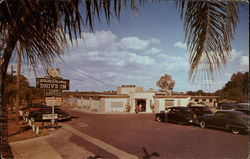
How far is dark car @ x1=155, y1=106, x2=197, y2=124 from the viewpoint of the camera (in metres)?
14.0

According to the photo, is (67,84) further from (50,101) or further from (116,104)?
(116,104)

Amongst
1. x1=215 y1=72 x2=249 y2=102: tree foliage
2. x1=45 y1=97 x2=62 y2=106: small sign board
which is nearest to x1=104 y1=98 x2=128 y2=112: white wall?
x1=45 y1=97 x2=62 y2=106: small sign board

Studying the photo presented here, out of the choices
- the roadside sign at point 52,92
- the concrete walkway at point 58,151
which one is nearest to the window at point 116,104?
the roadside sign at point 52,92

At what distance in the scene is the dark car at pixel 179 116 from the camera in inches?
551

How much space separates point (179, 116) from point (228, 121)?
4357 millimetres

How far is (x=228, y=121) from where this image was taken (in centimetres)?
1105

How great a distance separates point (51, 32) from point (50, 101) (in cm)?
1177

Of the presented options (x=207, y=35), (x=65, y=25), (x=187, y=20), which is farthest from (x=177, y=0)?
(x=65, y=25)

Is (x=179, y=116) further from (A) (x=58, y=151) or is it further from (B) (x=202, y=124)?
(A) (x=58, y=151)

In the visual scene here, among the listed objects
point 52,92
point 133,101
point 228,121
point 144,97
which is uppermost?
point 52,92

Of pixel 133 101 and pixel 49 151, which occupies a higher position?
pixel 133 101

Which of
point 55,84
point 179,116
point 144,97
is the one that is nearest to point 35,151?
point 55,84

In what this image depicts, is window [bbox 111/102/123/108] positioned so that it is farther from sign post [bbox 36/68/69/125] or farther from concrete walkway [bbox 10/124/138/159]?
concrete walkway [bbox 10/124/138/159]

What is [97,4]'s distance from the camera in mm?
1501
